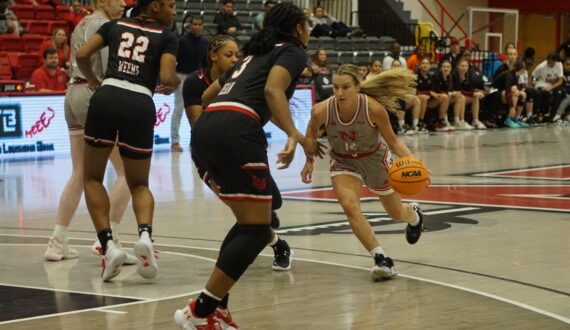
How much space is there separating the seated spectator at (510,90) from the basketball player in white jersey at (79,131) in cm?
1740

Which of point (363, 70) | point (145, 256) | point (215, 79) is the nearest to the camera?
point (145, 256)

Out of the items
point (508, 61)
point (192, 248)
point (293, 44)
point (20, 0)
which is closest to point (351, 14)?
point (508, 61)

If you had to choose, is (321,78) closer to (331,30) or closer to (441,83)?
(441,83)

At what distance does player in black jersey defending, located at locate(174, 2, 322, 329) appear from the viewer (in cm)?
590

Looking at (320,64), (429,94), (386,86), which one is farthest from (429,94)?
(386,86)

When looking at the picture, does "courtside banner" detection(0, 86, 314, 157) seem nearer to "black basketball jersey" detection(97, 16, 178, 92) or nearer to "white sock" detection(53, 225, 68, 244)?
"white sock" detection(53, 225, 68, 244)

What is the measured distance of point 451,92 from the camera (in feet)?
77.2

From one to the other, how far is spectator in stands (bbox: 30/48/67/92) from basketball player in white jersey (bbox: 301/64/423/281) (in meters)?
10.6

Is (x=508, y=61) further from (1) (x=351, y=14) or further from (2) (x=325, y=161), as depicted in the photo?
(2) (x=325, y=161)

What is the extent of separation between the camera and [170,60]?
25.1 feet

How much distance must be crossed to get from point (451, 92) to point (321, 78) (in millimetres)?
3330

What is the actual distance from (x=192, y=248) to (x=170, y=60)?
1.84m

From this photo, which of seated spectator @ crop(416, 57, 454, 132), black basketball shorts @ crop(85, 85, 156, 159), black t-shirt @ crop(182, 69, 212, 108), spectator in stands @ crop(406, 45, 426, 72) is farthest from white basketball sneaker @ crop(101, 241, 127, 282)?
spectator in stands @ crop(406, 45, 426, 72)

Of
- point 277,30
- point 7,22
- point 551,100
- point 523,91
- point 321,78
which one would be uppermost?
point 277,30
